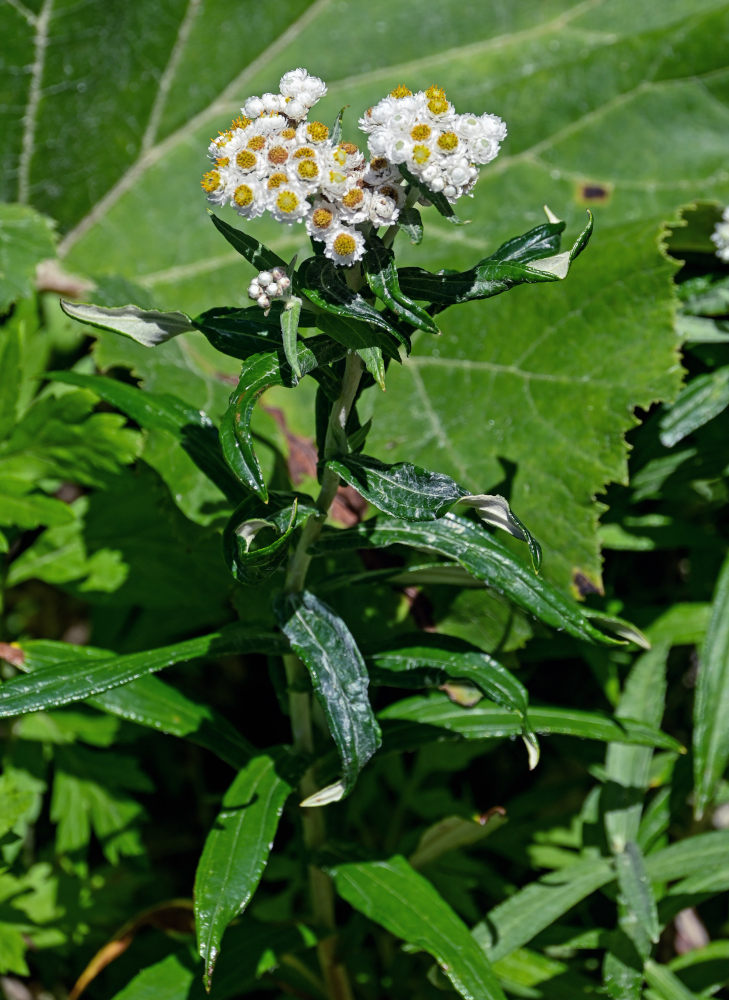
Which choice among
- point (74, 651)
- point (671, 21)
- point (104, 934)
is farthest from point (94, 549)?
point (671, 21)

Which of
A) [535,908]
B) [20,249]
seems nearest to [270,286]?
[535,908]

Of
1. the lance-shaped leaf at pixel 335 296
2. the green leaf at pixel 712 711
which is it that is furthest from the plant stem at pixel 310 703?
the green leaf at pixel 712 711

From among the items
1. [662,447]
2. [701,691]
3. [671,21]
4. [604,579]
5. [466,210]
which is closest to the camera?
[701,691]

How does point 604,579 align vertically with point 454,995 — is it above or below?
above

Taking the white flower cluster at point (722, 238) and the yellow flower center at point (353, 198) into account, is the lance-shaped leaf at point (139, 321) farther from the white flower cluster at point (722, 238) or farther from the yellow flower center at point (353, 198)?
the white flower cluster at point (722, 238)

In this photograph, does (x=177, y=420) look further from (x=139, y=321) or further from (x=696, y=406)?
(x=696, y=406)

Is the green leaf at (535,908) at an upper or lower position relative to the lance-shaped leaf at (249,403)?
lower

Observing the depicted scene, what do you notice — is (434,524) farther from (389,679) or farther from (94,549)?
(94,549)
